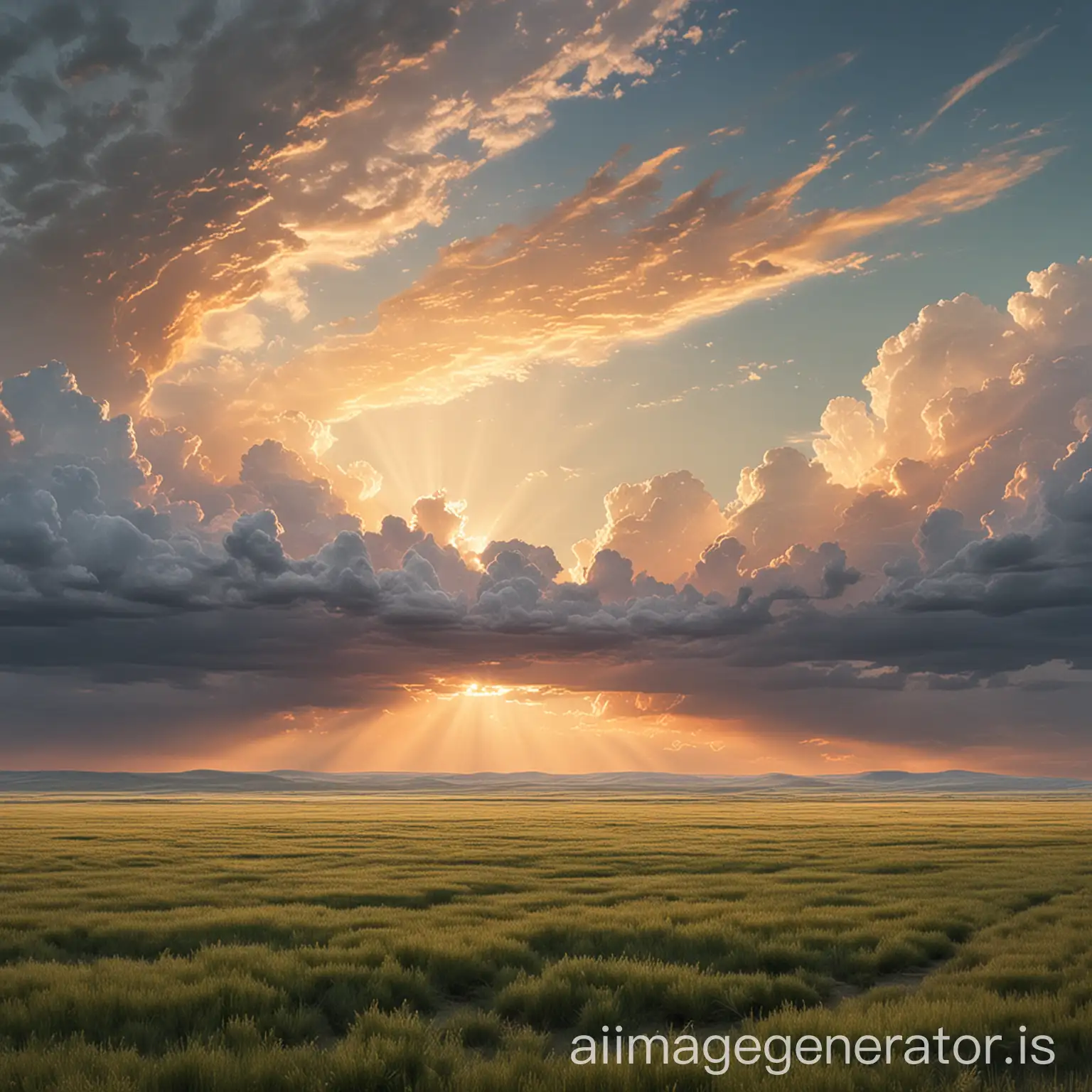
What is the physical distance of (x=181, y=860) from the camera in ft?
109

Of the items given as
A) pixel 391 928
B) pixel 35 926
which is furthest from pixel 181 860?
pixel 391 928

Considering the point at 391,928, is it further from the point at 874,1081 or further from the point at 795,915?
the point at 874,1081

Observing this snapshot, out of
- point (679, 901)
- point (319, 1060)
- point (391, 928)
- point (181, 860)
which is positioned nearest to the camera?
point (319, 1060)

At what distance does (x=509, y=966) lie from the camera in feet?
47.4

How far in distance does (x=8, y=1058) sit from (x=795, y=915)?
1410 centimetres

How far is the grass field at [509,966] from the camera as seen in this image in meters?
8.91

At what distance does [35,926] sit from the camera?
18.1 m

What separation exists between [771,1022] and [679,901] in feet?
35.6

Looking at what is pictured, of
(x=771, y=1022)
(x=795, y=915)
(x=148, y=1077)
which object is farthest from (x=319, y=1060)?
(x=795, y=915)

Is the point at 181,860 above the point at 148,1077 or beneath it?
beneath

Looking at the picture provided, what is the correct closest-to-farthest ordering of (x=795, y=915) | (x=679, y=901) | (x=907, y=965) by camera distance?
1. (x=907, y=965)
2. (x=795, y=915)
3. (x=679, y=901)

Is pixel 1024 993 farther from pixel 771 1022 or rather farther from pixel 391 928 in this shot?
pixel 391 928

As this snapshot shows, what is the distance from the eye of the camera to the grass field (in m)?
8.91

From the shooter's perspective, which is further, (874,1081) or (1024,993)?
(1024,993)
